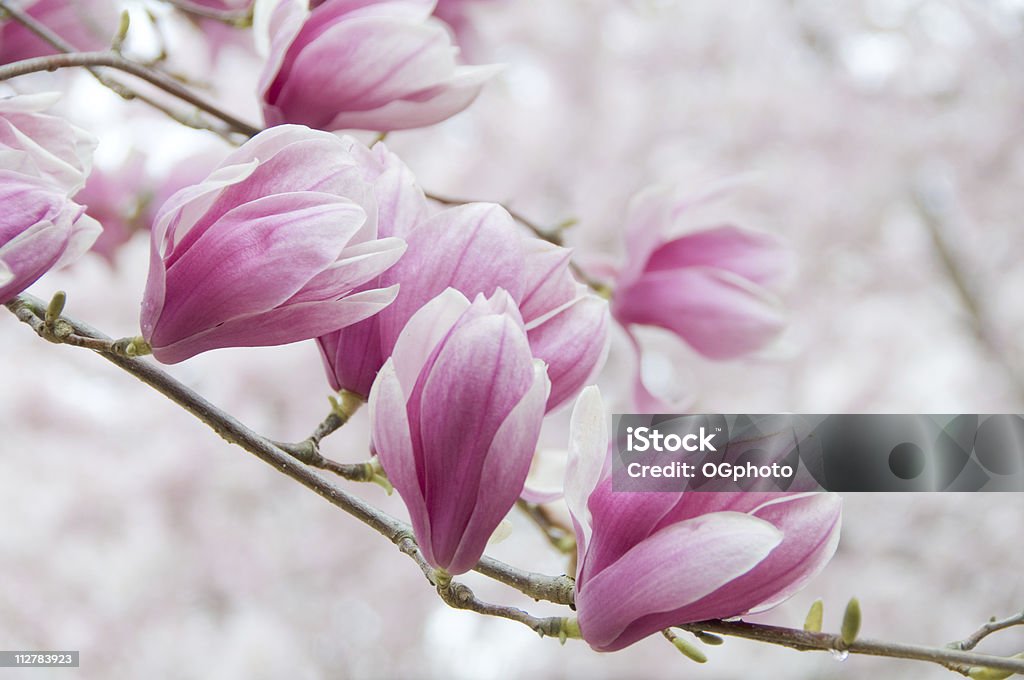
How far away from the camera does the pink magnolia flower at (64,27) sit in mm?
513

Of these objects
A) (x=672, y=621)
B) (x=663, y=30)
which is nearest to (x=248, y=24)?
(x=672, y=621)

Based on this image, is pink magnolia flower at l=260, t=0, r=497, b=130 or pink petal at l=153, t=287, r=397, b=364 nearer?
pink petal at l=153, t=287, r=397, b=364

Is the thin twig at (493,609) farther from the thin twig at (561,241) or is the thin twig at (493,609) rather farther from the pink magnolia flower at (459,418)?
the thin twig at (561,241)

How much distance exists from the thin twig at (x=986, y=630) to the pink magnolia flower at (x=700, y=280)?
0.94ft

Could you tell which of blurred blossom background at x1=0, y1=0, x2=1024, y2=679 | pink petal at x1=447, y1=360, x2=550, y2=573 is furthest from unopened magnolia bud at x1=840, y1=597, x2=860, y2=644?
blurred blossom background at x1=0, y1=0, x2=1024, y2=679

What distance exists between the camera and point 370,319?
0.33 meters

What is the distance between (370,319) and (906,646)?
204 mm

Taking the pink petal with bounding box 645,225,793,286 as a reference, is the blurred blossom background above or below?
below

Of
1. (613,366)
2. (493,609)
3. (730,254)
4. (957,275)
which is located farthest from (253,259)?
(957,275)

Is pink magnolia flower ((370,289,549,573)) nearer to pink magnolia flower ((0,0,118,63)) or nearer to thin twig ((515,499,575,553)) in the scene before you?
thin twig ((515,499,575,553))

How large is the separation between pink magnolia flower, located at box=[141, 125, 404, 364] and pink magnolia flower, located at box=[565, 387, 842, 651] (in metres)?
0.09

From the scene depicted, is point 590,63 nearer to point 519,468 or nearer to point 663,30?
point 663,30

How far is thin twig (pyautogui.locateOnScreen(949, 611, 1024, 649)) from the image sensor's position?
0.30 meters

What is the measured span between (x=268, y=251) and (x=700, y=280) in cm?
35
